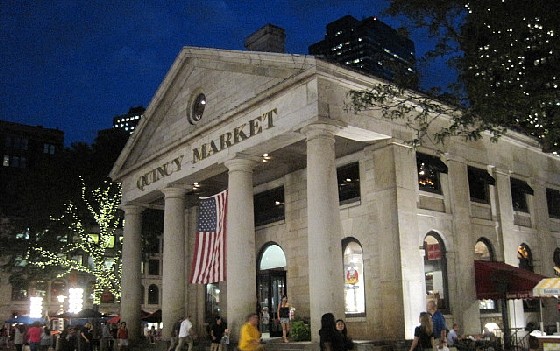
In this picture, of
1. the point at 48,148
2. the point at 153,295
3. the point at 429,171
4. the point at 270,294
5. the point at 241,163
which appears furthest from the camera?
the point at 48,148

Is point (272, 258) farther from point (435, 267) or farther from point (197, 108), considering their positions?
point (435, 267)

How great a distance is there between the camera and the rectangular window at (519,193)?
82.5 ft

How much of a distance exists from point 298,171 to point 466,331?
873 cm

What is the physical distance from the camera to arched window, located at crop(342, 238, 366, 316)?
20984 millimetres

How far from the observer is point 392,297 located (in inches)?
740

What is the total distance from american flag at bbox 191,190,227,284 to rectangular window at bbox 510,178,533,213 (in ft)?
40.0

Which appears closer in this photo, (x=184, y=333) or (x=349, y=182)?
(x=184, y=333)

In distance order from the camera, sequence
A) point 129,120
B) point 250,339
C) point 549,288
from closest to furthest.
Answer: point 250,339 < point 549,288 < point 129,120

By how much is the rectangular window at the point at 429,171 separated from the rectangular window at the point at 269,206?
20.8 ft

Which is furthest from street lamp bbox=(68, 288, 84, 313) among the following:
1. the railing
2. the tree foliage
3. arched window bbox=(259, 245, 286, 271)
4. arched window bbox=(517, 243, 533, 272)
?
arched window bbox=(517, 243, 533, 272)

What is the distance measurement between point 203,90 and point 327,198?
9036 mm

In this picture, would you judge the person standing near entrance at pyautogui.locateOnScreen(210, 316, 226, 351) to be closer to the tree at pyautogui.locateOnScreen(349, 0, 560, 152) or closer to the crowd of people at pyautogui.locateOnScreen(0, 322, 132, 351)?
the crowd of people at pyautogui.locateOnScreen(0, 322, 132, 351)

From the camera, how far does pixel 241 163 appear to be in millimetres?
20984

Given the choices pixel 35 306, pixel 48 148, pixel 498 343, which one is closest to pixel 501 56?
pixel 498 343
